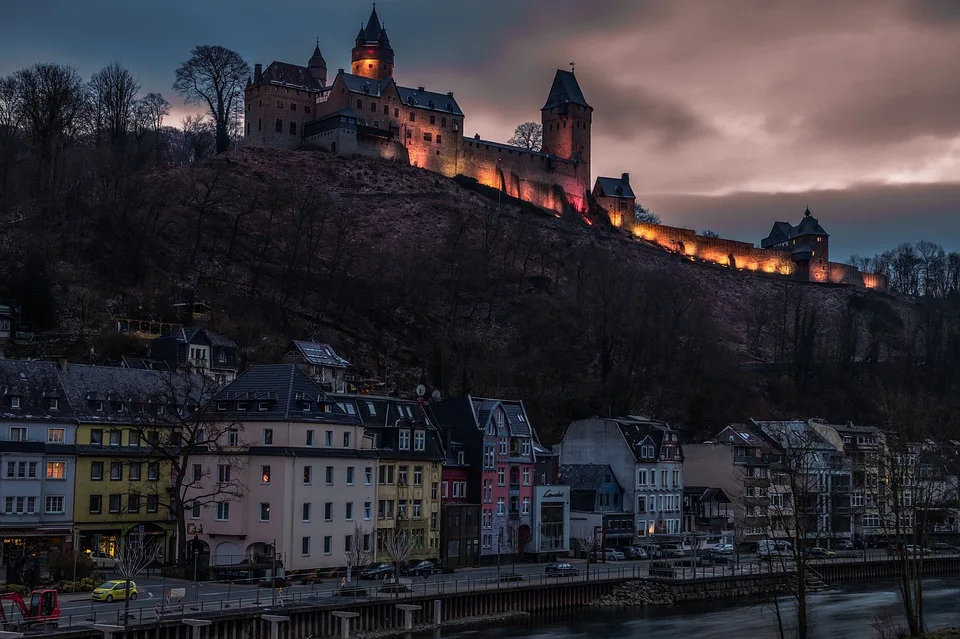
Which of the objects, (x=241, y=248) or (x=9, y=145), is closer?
(x=9, y=145)

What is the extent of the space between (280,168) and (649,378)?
63530 millimetres

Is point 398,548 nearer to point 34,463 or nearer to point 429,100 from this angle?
point 34,463

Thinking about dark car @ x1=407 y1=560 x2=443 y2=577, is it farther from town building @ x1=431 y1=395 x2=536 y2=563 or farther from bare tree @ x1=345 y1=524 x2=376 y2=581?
town building @ x1=431 y1=395 x2=536 y2=563

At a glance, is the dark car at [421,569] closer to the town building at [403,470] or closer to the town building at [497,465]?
the town building at [403,470]

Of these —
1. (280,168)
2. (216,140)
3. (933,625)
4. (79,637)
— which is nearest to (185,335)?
(79,637)

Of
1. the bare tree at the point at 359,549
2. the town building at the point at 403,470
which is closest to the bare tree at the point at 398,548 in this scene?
the town building at the point at 403,470

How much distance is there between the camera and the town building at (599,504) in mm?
90312

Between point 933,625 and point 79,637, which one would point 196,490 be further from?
point 933,625

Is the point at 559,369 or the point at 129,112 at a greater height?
the point at 129,112

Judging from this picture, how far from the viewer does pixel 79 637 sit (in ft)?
147

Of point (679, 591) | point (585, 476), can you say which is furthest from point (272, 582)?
point (585, 476)

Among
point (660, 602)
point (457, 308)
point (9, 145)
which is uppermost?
point (9, 145)

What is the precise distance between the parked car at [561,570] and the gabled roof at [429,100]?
4800 inches

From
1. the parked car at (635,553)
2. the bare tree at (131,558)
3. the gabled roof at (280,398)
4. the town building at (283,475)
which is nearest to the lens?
the bare tree at (131,558)
